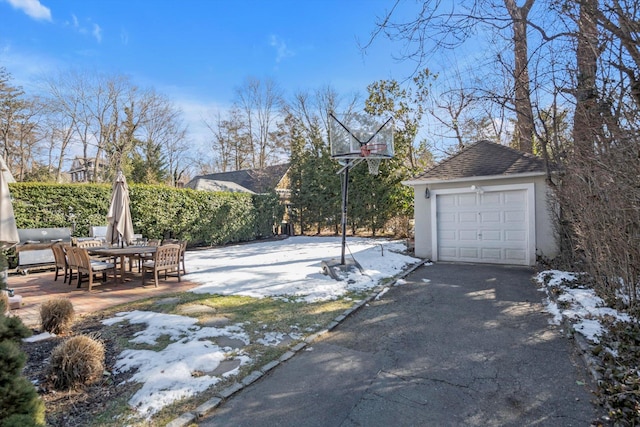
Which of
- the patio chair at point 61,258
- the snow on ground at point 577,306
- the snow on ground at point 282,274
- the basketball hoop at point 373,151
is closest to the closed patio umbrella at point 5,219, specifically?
the snow on ground at point 282,274

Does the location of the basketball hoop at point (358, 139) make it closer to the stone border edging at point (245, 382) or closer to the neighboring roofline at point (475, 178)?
the neighboring roofline at point (475, 178)

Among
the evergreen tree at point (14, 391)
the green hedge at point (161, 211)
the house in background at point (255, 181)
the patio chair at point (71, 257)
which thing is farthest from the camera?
the house in background at point (255, 181)

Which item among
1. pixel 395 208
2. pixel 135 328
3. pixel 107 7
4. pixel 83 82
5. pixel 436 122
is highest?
pixel 83 82

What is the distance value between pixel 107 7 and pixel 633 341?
17.2 m

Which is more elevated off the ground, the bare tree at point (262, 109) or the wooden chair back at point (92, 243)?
the bare tree at point (262, 109)

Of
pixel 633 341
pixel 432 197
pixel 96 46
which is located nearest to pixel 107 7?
pixel 96 46

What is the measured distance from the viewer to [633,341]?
3.66m

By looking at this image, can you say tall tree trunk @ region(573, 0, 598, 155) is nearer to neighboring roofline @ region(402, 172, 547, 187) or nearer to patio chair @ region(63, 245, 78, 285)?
neighboring roofline @ region(402, 172, 547, 187)

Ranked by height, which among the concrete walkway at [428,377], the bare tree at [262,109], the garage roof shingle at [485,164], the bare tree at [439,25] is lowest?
the concrete walkway at [428,377]

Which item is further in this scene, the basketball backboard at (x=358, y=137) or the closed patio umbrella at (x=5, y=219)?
the basketball backboard at (x=358, y=137)

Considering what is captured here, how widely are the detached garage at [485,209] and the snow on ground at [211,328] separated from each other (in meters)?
1.40

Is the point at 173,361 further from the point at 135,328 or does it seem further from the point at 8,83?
the point at 8,83

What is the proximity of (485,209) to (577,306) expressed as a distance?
5.12 m

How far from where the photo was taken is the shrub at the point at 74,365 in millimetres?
3064
